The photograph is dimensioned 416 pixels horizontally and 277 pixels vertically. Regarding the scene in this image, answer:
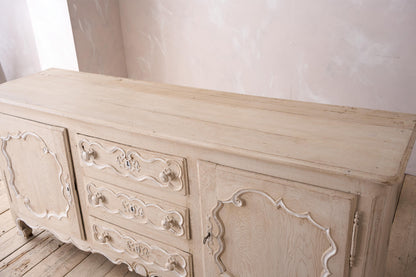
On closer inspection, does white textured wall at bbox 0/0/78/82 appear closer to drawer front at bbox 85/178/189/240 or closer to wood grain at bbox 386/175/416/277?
drawer front at bbox 85/178/189/240

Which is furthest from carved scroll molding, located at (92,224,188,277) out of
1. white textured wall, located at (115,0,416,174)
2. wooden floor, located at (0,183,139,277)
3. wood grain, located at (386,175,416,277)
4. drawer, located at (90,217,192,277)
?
white textured wall, located at (115,0,416,174)

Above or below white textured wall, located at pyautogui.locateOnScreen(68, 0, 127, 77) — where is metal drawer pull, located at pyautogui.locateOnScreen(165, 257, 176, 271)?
below

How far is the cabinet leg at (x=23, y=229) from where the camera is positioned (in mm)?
1960

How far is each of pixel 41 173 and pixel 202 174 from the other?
801mm

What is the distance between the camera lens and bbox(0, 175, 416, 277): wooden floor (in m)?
1.77

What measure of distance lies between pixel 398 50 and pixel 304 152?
135cm

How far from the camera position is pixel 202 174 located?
4.03 ft

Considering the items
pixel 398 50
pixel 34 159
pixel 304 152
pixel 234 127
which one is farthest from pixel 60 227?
pixel 398 50

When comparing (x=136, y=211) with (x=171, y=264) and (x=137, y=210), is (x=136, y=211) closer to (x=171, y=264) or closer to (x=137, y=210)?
(x=137, y=210)

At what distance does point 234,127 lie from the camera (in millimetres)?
1243

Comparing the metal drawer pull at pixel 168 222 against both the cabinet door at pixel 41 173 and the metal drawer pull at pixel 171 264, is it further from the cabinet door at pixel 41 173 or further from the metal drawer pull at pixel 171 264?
the cabinet door at pixel 41 173

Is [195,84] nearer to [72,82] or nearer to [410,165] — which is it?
[72,82]

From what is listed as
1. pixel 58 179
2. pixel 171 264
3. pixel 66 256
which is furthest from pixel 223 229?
pixel 66 256

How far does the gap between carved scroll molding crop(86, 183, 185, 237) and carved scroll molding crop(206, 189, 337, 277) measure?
0.41 ft
